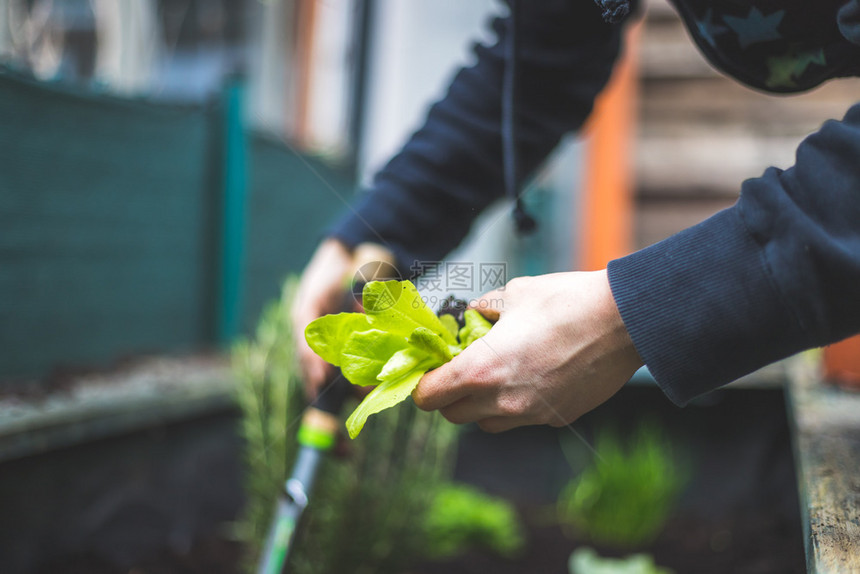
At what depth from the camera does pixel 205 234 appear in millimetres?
2510

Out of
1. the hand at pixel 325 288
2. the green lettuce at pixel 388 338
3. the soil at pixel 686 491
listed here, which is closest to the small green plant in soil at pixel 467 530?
the soil at pixel 686 491

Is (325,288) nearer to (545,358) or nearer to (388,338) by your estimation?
(388,338)

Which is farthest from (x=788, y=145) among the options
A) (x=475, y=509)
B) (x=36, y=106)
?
(x=36, y=106)

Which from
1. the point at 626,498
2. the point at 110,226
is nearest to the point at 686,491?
the point at 626,498

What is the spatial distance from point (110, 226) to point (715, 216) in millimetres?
1829

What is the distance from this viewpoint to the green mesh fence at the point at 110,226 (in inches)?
66.8

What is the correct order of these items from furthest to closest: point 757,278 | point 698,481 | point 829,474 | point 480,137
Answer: point 698,481 < point 480,137 < point 829,474 < point 757,278

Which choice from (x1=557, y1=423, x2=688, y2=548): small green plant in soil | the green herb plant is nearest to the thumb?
the green herb plant

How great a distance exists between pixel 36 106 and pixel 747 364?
1.75 metres

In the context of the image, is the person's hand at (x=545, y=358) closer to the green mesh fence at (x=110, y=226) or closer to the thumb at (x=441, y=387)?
the thumb at (x=441, y=387)

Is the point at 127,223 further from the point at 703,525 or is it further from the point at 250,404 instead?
the point at 703,525

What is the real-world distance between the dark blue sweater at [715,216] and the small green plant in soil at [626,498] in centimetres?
111

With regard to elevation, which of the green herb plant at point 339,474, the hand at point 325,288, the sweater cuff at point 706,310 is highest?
the sweater cuff at point 706,310

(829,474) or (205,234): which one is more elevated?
(829,474)
